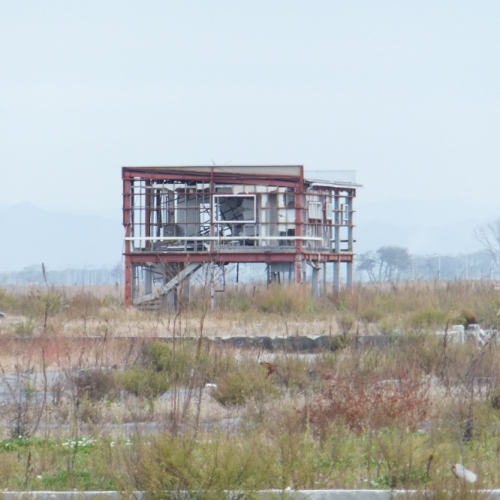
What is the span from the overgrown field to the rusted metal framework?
14.5m

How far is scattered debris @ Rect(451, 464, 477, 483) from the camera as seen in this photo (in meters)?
8.34

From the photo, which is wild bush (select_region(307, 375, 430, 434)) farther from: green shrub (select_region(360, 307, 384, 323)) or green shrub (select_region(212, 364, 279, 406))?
green shrub (select_region(360, 307, 384, 323))

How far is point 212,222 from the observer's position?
1422 inches

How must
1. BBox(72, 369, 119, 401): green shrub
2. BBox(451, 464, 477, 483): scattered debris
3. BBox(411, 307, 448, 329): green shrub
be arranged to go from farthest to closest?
BBox(411, 307, 448, 329): green shrub, BBox(72, 369, 119, 401): green shrub, BBox(451, 464, 477, 483): scattered debris

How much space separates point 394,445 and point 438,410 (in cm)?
276

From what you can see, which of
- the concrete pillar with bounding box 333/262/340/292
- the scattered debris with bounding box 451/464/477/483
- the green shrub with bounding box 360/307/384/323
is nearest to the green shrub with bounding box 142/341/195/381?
the scattered debris with bounding box 451/464/477/483

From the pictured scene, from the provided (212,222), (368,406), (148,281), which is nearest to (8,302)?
(148,281)

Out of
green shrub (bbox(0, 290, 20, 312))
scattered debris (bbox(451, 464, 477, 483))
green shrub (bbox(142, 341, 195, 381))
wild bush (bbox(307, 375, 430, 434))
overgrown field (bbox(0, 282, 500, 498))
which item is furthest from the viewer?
green shrub (bbox(0, 290, 20, 312))

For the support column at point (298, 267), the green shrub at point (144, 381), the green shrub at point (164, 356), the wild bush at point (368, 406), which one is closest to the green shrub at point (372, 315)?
the support column at point (298, 267)

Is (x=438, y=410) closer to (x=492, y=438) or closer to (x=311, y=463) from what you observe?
(x=492, y=438)

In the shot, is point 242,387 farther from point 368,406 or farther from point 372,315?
point 372,315

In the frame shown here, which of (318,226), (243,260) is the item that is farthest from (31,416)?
(318,226)

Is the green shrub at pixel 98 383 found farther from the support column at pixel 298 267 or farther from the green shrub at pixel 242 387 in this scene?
the support column at pixel 298 267

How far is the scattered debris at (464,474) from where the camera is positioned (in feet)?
27.4
